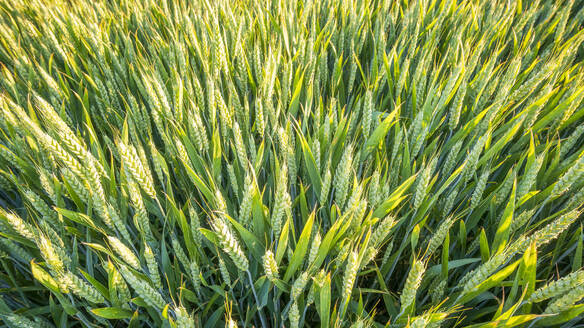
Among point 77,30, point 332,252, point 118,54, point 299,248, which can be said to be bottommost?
point 332,252

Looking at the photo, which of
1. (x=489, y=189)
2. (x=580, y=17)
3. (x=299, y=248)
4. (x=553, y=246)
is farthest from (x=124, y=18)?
(x=580, y=17)

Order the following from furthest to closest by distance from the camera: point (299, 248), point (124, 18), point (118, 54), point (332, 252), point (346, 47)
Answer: point (124, 18) → point (346, 47) → point (118, 54) → point (332, 252) → point (299, 248)

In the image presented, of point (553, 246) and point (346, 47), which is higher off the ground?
point (346, 47)

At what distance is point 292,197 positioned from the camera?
3.40ft

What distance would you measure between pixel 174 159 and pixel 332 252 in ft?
1.86

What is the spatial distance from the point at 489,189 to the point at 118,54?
1.63 metres

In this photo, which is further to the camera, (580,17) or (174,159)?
(580,17)

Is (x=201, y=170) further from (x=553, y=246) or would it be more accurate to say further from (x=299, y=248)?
(x=553, y=246)

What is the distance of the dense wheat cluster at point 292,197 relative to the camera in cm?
70

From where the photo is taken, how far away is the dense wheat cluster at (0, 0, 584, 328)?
0.70 meters

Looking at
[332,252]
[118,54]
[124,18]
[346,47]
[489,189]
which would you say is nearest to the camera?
[332,252]

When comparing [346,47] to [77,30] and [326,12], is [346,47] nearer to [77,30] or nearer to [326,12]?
[326,12]

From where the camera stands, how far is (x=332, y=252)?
0.84 m

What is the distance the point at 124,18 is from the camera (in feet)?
5.98
